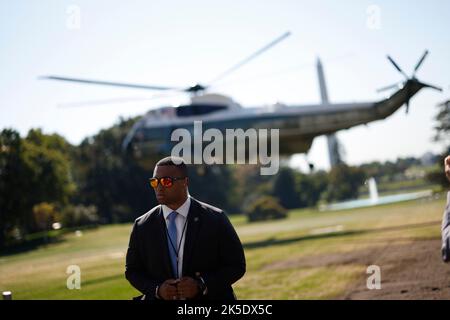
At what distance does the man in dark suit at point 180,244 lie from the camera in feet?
12.2

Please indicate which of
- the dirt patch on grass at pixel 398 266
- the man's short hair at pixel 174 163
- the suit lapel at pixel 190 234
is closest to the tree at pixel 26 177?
the dirt patch on grass at pixel 398 266

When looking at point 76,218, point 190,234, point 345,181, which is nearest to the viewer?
point 190,234

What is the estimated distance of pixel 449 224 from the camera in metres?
3.29

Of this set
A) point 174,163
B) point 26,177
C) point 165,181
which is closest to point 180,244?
point 165,181

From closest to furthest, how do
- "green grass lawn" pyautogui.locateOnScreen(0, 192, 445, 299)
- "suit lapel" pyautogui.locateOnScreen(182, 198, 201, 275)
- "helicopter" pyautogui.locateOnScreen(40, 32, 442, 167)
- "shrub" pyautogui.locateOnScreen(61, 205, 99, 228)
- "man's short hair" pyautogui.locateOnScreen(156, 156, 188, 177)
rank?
"suit lapel" pyautogui.locateOnScreen(182, 198, 201, 275)
"man's short hair" pyautogui.locateOnScreen(156, 156, 188, 177)
"green grass lawn" pyautogui.locateOnScreen(0, 192, 445, 299)
"helicopter" pyautogui.locateOnScreen(40, 32, 442, 167)
"shrub" pyautogui.locateOnScreen(61, 205, 99, 228)

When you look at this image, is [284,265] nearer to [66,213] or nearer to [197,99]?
[197,99]

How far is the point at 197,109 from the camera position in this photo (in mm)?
23844

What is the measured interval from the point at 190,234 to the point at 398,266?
25.5 ft

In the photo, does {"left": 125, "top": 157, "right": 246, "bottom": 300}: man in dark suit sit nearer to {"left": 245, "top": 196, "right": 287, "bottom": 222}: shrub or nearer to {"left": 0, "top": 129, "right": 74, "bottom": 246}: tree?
{"left": 0, "top": 129, "right": 74, "bottom": 246}: tree

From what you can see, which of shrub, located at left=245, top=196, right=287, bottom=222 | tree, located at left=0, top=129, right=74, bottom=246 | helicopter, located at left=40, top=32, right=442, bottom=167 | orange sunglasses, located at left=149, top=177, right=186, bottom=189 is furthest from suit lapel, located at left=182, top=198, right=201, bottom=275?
shrub, located at left=245, top=196, right=287, bottom=222

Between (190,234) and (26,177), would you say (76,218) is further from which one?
(190,234)

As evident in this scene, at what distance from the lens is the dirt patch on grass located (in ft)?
25.4

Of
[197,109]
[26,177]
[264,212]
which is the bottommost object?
[264,212]
